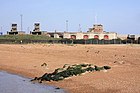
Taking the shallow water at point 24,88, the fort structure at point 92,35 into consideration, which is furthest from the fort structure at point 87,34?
the shallow water at point 24,88

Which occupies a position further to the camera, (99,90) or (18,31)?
(18,31)

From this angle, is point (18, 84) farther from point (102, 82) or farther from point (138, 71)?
point (138, 71)

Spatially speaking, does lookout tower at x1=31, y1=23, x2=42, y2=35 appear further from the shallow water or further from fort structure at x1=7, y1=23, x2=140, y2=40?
the shallow water

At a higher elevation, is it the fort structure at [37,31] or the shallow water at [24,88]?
the fort structure at [37,31]

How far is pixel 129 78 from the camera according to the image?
17.3 m

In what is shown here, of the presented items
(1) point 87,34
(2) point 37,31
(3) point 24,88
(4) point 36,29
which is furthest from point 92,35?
(3) point 24,88

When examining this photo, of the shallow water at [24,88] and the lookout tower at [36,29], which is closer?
the shallow water at [24,88]

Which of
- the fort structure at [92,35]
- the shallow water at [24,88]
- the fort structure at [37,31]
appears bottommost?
the shallow water at [24,88]

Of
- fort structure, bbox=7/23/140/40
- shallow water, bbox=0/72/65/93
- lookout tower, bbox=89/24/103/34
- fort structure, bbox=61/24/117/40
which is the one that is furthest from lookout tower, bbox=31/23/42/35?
shallow water, bbox=0/72/65/93

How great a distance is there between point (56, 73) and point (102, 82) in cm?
391

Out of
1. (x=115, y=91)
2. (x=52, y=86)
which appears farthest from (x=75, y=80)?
(x=115, y=91)

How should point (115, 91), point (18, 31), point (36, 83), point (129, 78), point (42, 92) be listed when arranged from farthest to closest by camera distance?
point (18, 31) < point (36, 83) < point (129, 78) < point (42, 92) < point (115, 91)

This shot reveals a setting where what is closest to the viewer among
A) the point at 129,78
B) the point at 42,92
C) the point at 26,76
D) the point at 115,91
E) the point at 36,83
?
the point at 115,91

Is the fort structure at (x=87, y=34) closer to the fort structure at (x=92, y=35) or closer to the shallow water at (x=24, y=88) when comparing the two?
the fort structure at (x=92, y=35)
